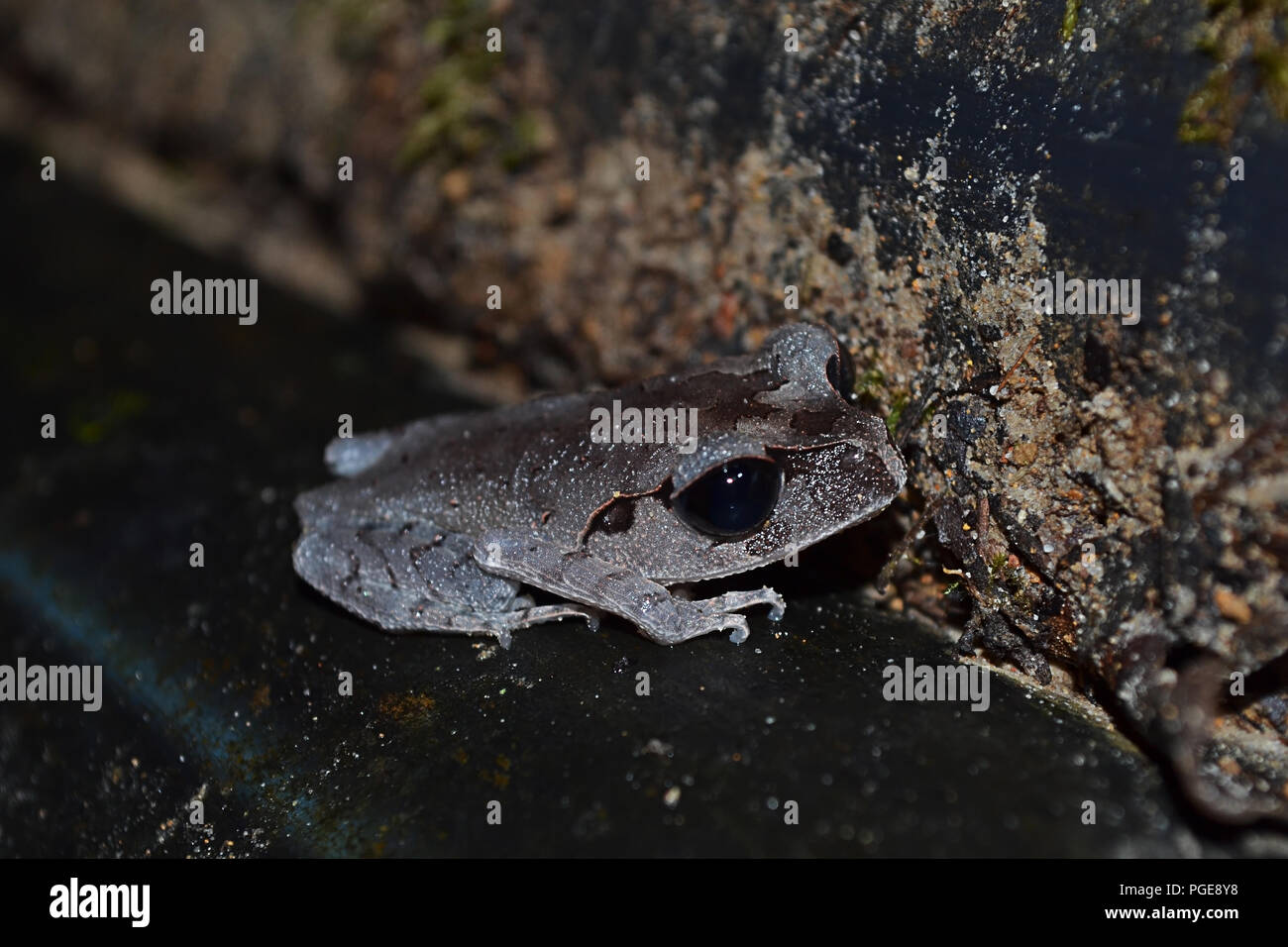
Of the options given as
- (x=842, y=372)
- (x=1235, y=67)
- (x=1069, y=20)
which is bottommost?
(x=842, y=372)

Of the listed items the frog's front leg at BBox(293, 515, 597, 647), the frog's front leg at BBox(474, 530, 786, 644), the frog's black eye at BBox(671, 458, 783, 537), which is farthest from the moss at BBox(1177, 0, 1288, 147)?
the frog's front leg at BBox(293, 515, 597, 647)

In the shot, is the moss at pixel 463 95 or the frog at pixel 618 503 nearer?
the frog at pixel 618 503

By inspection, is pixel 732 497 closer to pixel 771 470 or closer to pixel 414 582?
pixel 771 470

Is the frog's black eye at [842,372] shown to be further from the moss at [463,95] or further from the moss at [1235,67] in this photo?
the moss at [463,95]

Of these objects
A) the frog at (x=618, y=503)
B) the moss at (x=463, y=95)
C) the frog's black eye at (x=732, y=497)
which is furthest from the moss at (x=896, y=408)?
the moss at (x=463, y=95)

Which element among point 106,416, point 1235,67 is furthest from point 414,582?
point 1235,67

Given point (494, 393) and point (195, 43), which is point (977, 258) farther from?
point (195, 43)

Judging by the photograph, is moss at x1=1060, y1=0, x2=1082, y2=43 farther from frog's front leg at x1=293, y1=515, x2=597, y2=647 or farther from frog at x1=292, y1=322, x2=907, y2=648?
frog's front leg at x1=293, y1=515, x2=597, y2=647
